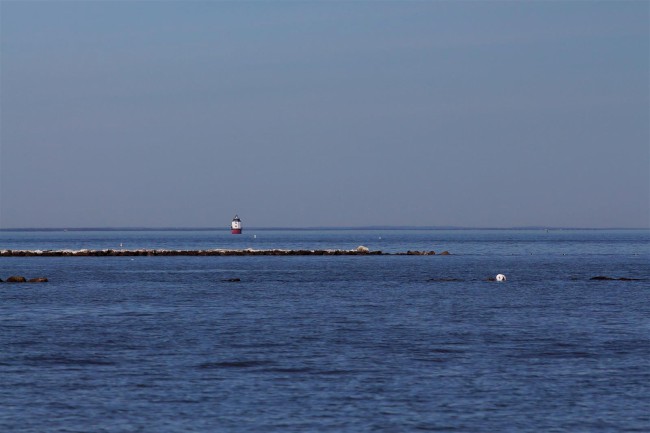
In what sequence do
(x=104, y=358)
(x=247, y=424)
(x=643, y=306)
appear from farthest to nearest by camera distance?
(x=643, y=306)
(x=104, y=358)
(x=247, y=424)

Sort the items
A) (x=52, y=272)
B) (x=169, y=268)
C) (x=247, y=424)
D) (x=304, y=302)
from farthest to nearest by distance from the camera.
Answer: (x=169, y=268) < (x=52, y=272) < (x=304, y=302) < (x=247, y=424)

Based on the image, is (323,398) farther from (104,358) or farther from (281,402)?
(104,358)

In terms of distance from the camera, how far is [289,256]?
500 ft

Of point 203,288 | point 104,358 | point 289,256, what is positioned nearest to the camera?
point 104,358

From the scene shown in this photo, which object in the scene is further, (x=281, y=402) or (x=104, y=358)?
(x=104, y=358)

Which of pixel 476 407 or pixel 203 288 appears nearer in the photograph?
pixel 476 407

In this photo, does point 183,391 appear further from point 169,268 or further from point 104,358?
point 169,268

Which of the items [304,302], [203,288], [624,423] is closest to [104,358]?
[624,423]

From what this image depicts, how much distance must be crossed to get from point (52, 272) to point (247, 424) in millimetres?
82699

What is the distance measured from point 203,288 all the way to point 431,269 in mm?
38164

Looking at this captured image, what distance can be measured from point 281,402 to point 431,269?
81.2 meters

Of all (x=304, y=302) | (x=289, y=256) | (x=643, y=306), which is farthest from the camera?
(x=289, y=256)

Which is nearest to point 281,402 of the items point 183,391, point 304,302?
point 183,391

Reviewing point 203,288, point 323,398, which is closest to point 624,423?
point 323,398
